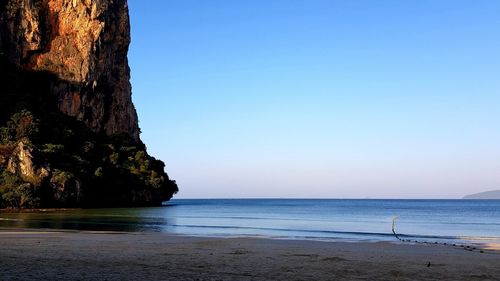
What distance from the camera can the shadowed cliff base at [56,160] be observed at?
9488cm

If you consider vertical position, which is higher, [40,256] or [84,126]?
[84,126]

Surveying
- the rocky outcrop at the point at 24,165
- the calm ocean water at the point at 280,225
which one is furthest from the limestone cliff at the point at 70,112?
the calm ocean water at the point at 280,225

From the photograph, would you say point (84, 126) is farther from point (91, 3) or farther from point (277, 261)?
point (277, 261)

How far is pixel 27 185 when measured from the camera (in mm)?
91938

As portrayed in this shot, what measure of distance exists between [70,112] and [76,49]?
1986 centimetres

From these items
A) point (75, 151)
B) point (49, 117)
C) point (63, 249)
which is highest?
point (49, 117)

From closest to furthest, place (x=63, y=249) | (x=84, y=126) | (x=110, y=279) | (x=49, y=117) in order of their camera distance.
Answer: (x=110, y=279) → (x=63, y=249) → (x=49, y=117) → (x=84, y=126)

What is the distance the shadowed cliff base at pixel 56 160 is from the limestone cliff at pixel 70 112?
0.71 feet

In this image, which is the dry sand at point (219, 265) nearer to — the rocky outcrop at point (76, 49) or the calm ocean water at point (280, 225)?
the calm ocean water at point (280, 225)

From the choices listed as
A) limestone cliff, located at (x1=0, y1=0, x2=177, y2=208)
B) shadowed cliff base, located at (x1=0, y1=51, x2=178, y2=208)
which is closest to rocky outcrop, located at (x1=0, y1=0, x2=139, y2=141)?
limestone cliff, located at (x1=0, y1=0, x2=177, y2=208)

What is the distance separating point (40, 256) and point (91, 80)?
444 feet

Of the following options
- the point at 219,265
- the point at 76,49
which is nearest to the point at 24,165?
the point at 76,49

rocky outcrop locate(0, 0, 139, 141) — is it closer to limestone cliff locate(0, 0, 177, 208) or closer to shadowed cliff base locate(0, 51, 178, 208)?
limestone cliff locate(0, 0, 177, 208)

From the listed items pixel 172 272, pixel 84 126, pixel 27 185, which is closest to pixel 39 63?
pixel 84 126
